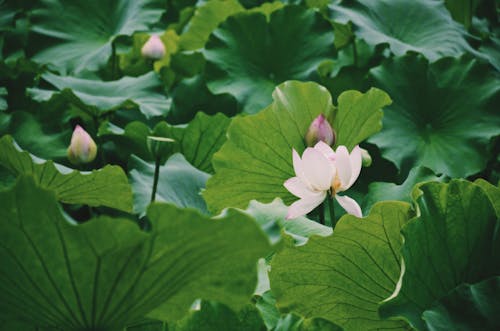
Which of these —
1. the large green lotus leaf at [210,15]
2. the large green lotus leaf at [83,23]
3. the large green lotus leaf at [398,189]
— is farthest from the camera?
the large green lotus leaf at [210,15]

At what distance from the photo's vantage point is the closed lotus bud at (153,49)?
85.3 inches

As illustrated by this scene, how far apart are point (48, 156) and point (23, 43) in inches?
32.8

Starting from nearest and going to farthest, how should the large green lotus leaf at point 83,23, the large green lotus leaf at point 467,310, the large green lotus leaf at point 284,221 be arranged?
the large green lotus leaf at point 467,310 → the large green lotus leaf at point 284,221 → the large green lotus leaf at point 83,23

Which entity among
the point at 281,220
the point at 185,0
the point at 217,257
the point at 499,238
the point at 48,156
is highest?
the point at 217,257

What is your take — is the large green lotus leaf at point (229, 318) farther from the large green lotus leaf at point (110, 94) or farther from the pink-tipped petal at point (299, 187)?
the large green lotus leaf at point (110, 94)

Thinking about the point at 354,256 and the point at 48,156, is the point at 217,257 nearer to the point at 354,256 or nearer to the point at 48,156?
the point at 354,256

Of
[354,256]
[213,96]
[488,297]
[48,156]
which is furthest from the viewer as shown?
[213,96]

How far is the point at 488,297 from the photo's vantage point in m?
0.96

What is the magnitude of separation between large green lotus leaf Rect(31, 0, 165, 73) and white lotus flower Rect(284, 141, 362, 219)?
1.09 metres

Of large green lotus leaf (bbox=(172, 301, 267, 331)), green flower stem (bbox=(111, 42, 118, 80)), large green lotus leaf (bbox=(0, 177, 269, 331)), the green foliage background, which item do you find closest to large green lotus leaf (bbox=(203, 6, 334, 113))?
the green foliage background

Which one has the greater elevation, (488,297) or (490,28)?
(488,297)

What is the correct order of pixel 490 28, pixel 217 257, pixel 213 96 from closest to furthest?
pixel 217 257 → pixel 213 96 → pixel 490 28

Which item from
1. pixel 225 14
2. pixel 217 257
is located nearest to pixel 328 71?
pixel 225 14

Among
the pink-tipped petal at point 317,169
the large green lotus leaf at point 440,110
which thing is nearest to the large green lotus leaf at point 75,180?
the pink-tipped petal at point 317,169
